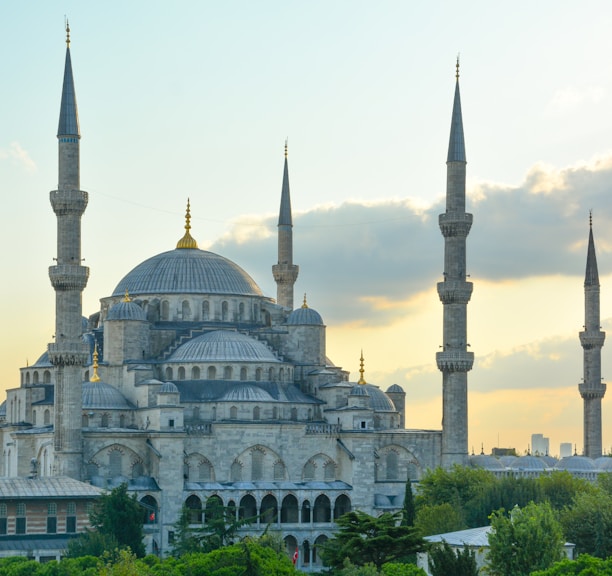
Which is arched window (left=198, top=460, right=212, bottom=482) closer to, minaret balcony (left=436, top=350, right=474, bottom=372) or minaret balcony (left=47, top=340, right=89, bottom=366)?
minaret balcony (left=47, top=340, right=89, bottom=366)

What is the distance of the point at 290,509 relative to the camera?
67062mm

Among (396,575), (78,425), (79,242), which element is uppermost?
(79,242)

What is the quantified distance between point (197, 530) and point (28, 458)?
623 inches

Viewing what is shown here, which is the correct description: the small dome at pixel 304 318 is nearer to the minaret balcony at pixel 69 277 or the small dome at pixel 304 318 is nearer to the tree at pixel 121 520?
the minaret balcony at pixel 69 277

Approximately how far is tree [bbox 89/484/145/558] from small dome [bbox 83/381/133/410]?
11240 millimetres

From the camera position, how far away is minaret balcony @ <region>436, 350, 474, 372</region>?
229 ft

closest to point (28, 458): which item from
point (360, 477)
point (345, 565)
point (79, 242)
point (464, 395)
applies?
point (79, 242)

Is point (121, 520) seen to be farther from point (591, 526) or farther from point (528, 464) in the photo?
point (528, 464)

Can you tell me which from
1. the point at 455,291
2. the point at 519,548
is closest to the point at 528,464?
the point at 455,291

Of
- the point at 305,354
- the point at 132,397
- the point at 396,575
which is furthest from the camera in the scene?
the point at 305,354

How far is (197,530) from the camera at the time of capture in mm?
53406

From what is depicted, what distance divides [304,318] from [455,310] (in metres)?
7.00

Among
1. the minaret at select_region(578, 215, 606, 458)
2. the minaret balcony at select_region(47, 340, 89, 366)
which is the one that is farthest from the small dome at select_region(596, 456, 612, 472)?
the minaret balcony at select_region(47, 340, 89, 366)

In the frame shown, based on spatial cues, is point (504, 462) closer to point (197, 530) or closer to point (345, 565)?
point (197, 530)
